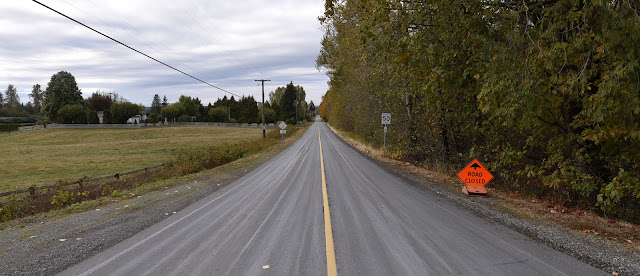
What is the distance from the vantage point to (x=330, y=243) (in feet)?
17.0

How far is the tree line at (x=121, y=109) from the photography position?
77.4 meters

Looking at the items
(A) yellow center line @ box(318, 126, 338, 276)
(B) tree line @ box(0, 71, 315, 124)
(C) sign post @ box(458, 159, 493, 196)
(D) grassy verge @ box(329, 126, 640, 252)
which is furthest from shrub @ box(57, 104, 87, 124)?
(C) sign post @ box(458, 159, 493, 196)

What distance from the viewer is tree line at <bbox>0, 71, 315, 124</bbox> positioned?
77438mm

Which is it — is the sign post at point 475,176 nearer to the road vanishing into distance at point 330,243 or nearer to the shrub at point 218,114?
the road vanishing into distance at point 330,243

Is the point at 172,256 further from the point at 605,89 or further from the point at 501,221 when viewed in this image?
the point at 605,89

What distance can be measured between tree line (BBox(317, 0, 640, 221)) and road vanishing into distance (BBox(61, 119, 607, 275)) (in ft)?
8.39

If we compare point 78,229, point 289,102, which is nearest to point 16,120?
point 289,102

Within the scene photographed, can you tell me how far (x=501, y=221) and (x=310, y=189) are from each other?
532 cm

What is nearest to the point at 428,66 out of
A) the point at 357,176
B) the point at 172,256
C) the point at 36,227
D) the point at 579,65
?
the point at 579,65

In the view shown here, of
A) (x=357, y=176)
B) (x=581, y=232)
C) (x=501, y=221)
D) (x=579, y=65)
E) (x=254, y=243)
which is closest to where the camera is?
(x=254, y=243)

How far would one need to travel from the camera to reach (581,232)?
5.59 m

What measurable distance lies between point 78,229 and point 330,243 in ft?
16.2

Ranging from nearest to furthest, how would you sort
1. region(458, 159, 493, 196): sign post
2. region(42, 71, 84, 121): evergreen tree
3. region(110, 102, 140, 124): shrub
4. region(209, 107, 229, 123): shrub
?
1. region(458, 159, 493, 196): sign post
2. region(110, 102, 140, 124): shrub
3. region(42, 71, 84, 121): evergreen tree
4. region(209, 107, 229, 123): shrub

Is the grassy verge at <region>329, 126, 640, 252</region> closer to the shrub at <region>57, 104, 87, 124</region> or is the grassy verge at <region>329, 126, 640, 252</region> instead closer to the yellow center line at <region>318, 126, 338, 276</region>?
the yellow center line at <region>318, 126, 338, 276</region>
